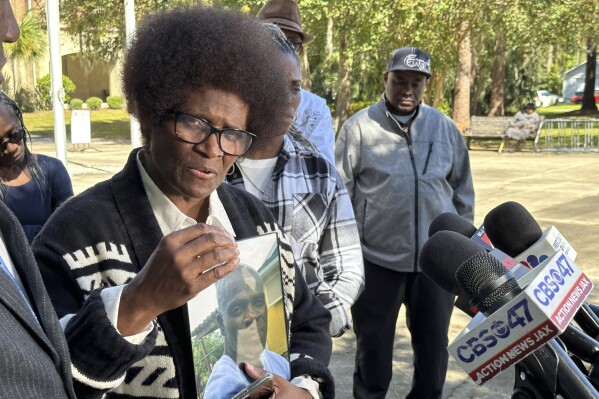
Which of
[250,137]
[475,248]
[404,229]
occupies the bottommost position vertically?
[404,229]

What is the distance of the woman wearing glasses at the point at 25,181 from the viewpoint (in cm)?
490

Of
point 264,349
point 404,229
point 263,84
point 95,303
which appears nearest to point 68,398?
point 95,303

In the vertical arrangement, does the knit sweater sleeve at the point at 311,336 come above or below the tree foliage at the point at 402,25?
below

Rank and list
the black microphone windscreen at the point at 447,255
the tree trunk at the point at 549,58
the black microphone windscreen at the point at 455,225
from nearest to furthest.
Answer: the black microphone windscreen at the point at 447,255
the black microphone windscreen at the point at 455,225
the tree trunk at the point at 549,58

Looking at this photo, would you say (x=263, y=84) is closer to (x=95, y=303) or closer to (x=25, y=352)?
(x=95, y=303)

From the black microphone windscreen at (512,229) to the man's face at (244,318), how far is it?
0.61 m

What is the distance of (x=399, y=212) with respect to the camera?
5160 mm

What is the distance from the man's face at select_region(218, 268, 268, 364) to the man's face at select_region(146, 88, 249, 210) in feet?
1.02

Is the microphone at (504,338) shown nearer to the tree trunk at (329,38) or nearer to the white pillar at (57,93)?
the white pillar at (57,93)

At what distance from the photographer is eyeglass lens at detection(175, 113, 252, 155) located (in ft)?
7.20

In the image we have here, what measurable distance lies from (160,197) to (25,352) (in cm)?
87

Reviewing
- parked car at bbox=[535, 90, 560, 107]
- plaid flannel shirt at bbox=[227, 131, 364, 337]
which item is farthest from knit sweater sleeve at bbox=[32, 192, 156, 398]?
parked car at bbox=[535, 90, 560, 107]

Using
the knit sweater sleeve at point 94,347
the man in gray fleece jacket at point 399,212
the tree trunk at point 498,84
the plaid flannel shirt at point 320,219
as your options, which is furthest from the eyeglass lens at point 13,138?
the tree trunk at point 498,84

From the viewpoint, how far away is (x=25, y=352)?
4.46 ft
